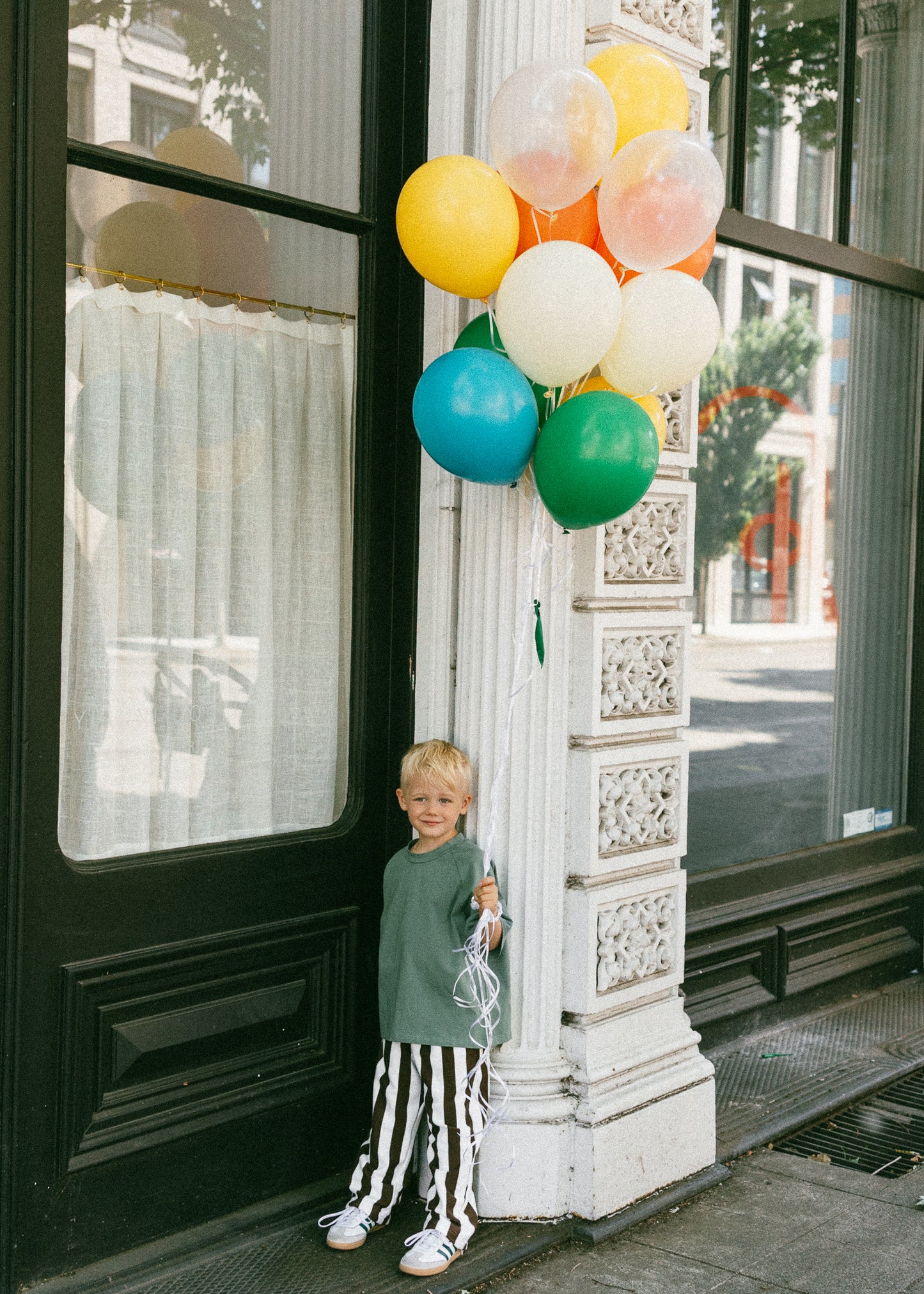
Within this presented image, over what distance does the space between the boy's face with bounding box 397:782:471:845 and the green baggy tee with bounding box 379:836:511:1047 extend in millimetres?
57

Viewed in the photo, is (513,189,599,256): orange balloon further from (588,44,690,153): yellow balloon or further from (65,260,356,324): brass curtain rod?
(65,260,356,324): brass curtain rod

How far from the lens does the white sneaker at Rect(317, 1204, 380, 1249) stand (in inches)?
133

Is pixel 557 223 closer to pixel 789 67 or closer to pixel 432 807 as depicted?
pixel 432 807

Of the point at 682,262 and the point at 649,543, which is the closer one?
the point at 682,262

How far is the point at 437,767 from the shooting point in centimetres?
345

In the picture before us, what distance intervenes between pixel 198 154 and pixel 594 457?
133 cm

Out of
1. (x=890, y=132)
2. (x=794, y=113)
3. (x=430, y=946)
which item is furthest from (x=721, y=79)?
(x=430, y=946)

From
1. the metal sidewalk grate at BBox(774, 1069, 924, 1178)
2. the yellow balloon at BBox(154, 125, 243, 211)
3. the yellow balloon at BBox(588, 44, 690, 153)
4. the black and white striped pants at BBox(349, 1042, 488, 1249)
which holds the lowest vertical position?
the metal sidewalk grate at BBox(774, 1069, 924, 1178)

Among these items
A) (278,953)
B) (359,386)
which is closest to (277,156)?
(359,386)

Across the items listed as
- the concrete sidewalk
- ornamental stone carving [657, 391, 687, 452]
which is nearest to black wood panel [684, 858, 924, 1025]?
the concrete sidewalk

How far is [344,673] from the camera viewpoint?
3.79 meters

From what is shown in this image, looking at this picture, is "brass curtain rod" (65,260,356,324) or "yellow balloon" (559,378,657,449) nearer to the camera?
"brass curtain rod" (65,260,356,324)

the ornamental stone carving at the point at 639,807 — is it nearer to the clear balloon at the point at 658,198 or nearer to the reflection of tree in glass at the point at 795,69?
the clear balloon at the point at 658,198

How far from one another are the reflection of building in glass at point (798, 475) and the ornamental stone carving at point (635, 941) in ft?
5.28
